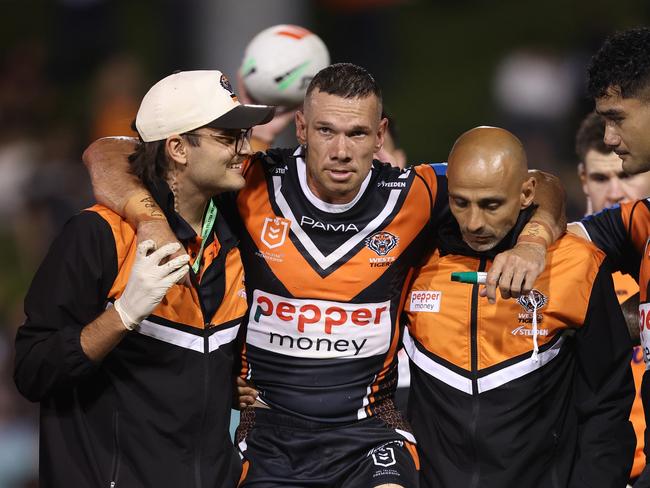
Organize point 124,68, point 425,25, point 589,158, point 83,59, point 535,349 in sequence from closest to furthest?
point 535,349 → point 589,158 → point 124,68 → point 83,59 → point 425,25

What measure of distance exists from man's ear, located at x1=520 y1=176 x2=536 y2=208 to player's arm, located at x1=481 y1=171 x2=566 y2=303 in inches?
2.2

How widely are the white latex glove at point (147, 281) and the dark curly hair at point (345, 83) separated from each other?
0.97 m

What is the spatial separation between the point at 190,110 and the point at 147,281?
2.54 ft

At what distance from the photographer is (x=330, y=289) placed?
5.00m

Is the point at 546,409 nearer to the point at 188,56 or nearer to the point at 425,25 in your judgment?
the point at 188,56

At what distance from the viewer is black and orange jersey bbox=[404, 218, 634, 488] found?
4891mm

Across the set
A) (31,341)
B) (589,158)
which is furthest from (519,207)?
(31,341)

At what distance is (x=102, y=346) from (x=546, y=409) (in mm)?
1674

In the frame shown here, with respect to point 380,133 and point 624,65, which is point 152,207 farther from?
point 624,65

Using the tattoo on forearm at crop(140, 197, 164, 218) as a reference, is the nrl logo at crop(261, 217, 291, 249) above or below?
below

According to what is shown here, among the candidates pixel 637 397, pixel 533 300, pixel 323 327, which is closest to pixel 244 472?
pixel 323 327

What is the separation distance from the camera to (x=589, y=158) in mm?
6188

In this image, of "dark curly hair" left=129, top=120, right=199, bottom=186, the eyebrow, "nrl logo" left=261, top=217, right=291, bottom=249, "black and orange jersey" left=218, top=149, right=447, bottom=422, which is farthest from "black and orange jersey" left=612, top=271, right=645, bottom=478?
"dark curly hair" left=129, top=120, right=199, bottom=186

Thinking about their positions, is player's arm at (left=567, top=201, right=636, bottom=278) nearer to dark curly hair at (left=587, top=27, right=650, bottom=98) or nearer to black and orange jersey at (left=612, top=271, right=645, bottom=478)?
black and orange jersey at (left=612, top=271, right=645, bottom=478)
